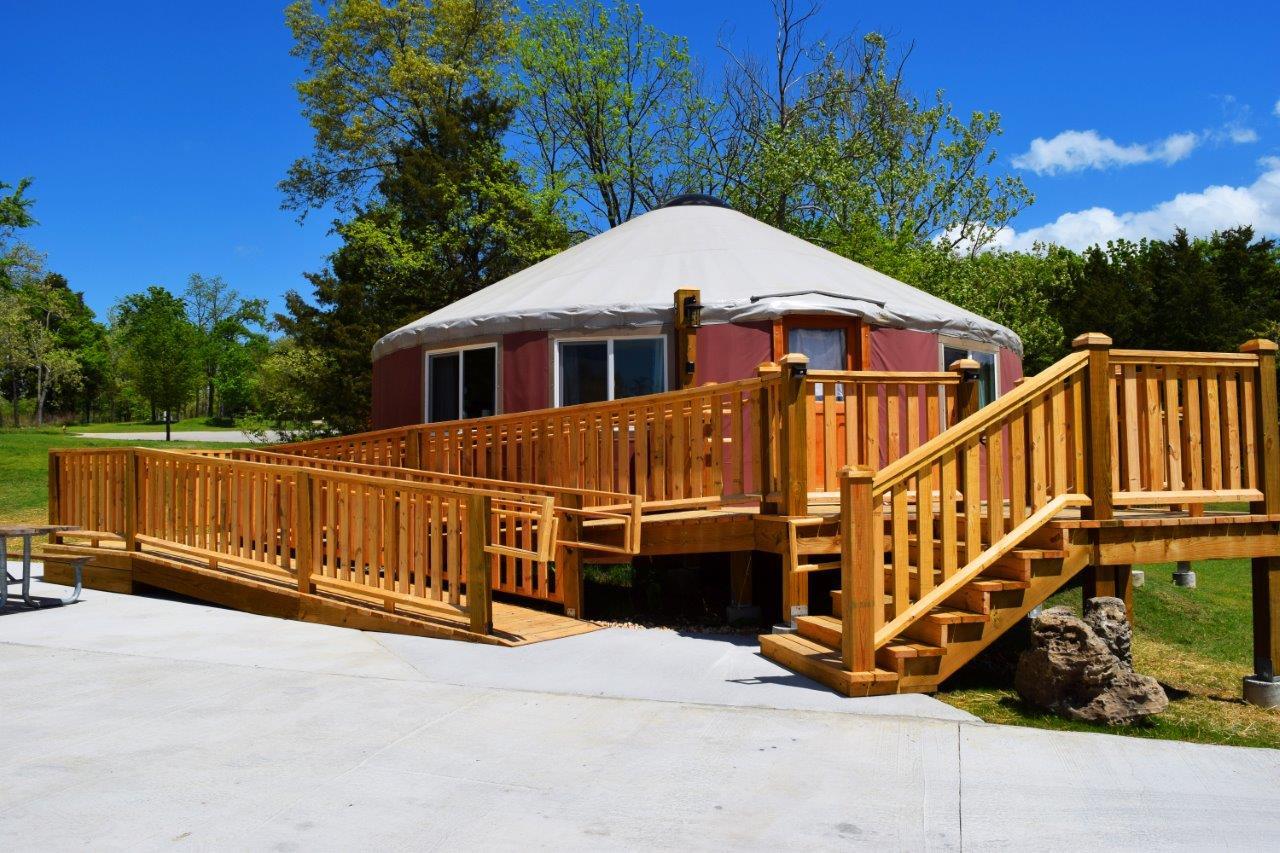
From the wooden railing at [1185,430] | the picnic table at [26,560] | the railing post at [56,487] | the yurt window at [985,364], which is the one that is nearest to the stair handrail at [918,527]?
the wooden railing at [1185,430]

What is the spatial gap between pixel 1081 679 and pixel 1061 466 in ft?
4.02

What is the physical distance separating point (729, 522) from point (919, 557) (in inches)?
79.4

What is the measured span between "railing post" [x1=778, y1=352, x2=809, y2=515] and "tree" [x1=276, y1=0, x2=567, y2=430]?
56.9 feet

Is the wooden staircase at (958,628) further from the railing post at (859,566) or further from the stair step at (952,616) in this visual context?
the railing post at (859,566)

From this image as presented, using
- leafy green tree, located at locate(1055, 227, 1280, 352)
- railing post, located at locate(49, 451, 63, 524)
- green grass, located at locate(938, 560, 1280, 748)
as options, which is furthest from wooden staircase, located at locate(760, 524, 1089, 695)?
leafy green tree, located at locate(1055, 227, 1280, 352)

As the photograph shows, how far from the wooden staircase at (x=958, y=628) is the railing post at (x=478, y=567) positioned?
1.93 meters

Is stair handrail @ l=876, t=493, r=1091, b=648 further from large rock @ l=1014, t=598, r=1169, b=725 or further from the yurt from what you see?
the yurt

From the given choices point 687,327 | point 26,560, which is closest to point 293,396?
point 26,560

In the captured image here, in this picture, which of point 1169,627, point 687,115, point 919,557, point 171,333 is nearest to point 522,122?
point 687,115

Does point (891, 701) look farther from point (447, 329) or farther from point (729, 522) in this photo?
point (447, 329)

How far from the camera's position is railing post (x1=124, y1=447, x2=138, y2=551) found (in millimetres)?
8617

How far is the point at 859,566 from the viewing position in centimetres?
474

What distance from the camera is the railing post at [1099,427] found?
17.4ft

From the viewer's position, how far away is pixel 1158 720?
4676mm
